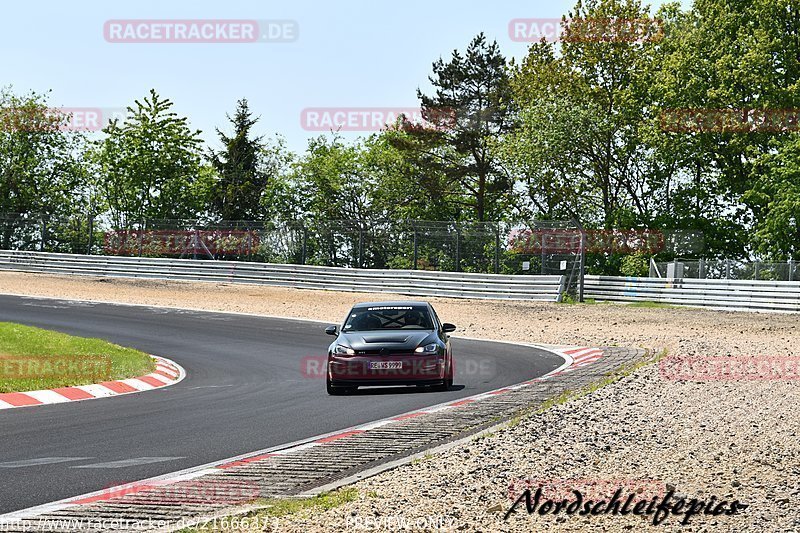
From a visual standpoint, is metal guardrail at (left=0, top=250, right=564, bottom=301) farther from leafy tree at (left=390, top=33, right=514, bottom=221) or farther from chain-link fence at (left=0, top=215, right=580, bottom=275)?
leafy tree at (left=390, top=33, right=514, bottom=221)

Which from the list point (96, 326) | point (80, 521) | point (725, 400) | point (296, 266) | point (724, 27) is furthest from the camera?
point (724, 27)

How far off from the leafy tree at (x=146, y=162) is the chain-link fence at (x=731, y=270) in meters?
37.0

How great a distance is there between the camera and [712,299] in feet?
121

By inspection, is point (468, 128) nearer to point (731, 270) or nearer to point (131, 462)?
point (731, 270)


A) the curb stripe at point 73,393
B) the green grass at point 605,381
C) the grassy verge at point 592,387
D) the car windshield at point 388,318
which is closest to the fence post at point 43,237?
the green grass at point 605,381

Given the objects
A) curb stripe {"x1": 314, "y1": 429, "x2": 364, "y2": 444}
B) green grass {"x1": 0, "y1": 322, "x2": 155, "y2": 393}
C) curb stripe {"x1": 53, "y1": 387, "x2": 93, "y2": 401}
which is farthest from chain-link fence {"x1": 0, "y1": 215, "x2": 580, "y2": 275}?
curb stripe {"x1": 314, "y1": 429, "x2": 364, "y2": 444}

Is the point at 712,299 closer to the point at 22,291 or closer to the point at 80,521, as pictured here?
the point at 22,291

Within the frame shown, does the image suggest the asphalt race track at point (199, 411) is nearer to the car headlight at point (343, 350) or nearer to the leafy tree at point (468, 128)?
the car headlight at point (343, 350)

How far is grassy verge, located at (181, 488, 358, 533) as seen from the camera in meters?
6.39

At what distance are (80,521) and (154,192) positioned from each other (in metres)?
64.4

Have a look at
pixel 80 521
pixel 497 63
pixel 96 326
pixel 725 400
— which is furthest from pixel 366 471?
pixel 497 63

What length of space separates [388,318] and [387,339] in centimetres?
109

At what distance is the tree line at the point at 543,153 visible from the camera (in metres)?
47.0

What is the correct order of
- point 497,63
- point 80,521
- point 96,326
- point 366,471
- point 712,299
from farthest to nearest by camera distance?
point 497,63 → point 712,299 → point 96,326 → point 366,471 → point 80,521
